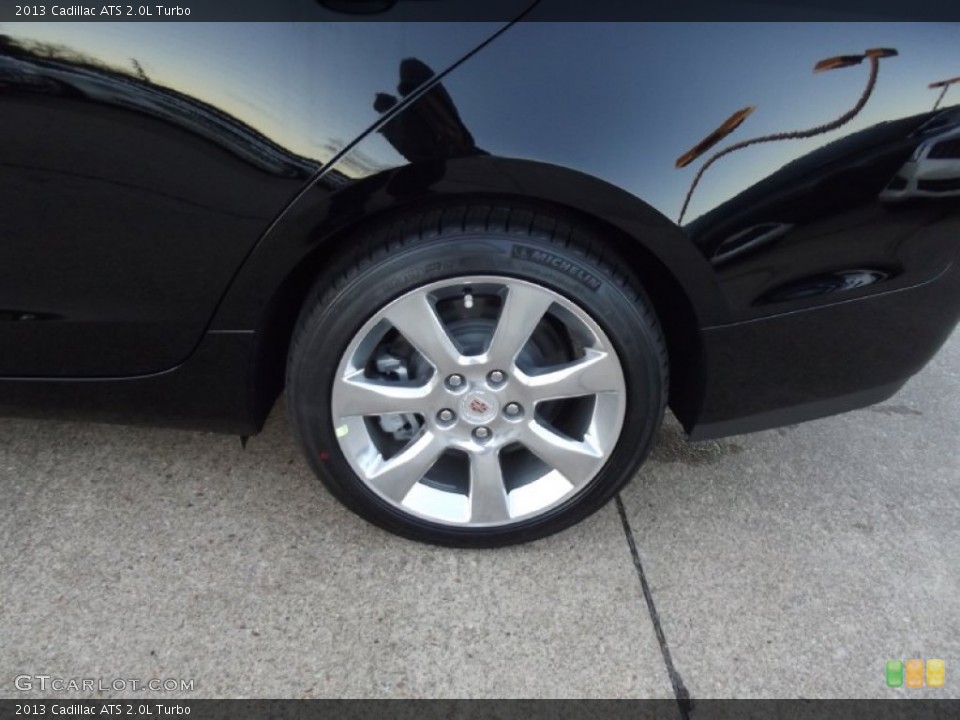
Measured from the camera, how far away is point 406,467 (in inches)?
76.1

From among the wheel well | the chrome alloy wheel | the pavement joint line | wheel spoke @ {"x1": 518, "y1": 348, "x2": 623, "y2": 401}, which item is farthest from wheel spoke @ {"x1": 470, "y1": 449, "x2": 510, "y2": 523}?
the wheel well

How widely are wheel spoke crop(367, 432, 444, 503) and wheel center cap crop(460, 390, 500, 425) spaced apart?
0.33 ft

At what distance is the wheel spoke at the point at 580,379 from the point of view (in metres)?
1.82

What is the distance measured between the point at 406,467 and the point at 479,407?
236 mm

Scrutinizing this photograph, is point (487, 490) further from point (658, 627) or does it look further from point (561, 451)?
point (658, 627)

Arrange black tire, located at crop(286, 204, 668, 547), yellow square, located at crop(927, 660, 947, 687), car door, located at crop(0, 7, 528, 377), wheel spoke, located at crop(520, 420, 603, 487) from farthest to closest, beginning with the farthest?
wheel spoke, located at crop(520, 420, 603, 487) → yellow square, located at crop(927, 660, 947, 687) → black tire, located at crop(286, 204, 668, 547) → car door, located at crop(0, 7, 528, 377)

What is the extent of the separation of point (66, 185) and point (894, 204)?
1.71 m

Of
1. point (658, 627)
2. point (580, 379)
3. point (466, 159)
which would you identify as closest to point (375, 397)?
point (580, 379)

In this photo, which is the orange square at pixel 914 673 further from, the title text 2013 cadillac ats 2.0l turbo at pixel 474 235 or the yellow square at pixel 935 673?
the title text 2013 cadillac ats 2.0l turbo at pixel 474 235

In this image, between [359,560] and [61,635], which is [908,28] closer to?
[359,560]

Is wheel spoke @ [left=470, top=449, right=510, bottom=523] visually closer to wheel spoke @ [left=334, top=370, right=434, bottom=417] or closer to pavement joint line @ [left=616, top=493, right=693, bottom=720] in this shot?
wheel spoke @ [left=334, top=370, right=434, bottom=417]

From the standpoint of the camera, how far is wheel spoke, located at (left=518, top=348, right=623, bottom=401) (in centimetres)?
182

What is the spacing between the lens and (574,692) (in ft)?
5.76
